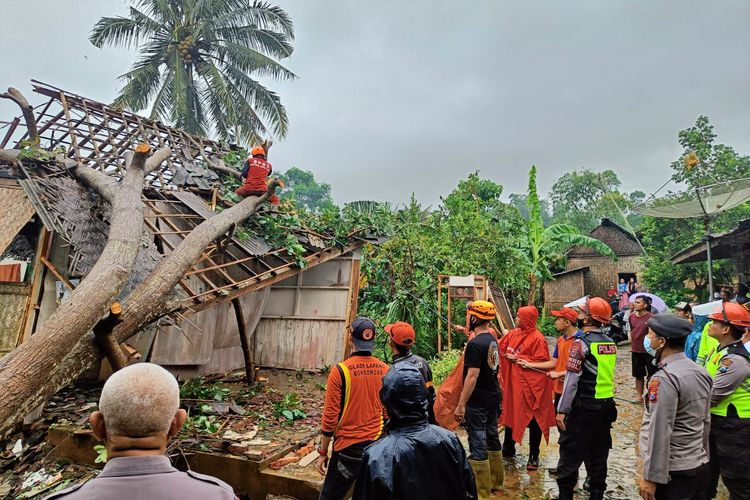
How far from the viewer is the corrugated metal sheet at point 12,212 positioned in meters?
5.67

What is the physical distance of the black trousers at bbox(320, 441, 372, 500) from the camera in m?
3.11

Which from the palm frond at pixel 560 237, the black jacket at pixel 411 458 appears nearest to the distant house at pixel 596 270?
the palm frond at pixel 560 237

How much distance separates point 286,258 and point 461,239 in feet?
19.8

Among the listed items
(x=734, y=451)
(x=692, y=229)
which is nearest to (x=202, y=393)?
(x=734, y=451)

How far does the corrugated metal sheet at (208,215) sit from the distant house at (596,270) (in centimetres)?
1463

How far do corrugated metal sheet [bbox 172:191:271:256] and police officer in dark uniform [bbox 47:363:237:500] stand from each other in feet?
20.4

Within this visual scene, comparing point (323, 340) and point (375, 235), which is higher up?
point (375, 235)

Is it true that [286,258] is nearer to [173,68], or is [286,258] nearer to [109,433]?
[109,433]

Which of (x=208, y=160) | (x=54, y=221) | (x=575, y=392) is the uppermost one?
(x=208, y=160)

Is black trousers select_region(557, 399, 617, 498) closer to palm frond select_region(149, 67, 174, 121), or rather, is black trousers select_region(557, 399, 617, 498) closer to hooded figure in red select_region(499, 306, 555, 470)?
hooded figure in red select_region(499, 306, 555, 470)

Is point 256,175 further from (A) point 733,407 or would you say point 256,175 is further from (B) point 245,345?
(A) point 733,407

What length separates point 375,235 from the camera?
9.35m

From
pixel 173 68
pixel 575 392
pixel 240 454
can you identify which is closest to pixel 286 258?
pixel 240 454

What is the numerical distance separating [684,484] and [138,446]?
2960mm
